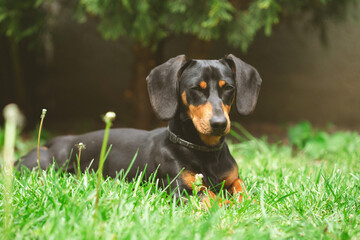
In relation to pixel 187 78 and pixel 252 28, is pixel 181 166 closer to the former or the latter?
pixel 187 78

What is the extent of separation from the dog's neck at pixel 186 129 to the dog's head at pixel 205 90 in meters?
0.04

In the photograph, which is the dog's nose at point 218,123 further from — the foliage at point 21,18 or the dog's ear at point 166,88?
the foliage at point 21,18

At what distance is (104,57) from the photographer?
22.1 ft

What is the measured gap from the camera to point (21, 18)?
184 inches

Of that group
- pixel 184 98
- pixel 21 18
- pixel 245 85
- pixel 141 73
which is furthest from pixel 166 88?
pixel 21 18

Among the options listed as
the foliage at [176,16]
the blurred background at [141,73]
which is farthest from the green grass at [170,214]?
the blurred background at [141,73]

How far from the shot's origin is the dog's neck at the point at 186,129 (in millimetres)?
2396

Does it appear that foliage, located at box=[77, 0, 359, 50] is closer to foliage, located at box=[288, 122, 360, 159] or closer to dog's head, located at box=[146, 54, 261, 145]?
foliage, located at box=[288, 122, 360, 159]

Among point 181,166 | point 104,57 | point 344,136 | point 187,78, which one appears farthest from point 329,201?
point 104,57

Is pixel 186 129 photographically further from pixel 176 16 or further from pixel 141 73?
pixel 141 73

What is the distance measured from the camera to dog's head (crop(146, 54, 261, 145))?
2.16 m

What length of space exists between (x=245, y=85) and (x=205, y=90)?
33 centimetres

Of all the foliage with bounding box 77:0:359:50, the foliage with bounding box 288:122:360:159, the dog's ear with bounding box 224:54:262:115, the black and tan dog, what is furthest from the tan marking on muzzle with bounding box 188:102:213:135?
the foliage with bounding box 288:122:360:159

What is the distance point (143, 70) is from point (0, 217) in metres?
3.60
